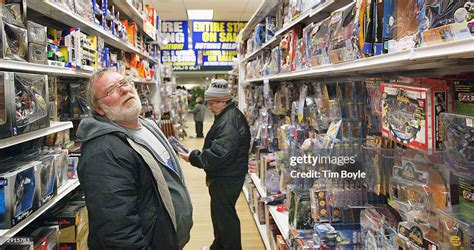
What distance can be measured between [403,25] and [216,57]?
37.3ft

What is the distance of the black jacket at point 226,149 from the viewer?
3379 mm

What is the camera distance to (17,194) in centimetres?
185

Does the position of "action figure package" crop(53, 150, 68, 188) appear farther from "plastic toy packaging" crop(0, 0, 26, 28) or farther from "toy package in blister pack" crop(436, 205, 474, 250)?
"toy package in blister pack" crop(436, 205, 474, 250)

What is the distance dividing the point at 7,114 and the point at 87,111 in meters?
1.52

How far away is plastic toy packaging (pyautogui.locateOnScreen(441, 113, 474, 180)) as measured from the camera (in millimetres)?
1159

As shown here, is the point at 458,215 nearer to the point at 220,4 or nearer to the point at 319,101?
the point at 319,101

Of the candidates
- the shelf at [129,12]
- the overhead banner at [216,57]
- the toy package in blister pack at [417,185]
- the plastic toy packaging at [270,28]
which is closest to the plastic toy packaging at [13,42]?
the toy package in blister pack at [417,185]

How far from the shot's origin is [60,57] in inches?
101

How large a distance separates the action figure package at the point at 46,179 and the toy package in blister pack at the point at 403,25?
6.24ft

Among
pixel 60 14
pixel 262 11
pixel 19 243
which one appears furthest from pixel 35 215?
pixel 262 11

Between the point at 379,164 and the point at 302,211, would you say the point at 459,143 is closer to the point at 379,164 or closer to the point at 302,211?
the point at 379,164

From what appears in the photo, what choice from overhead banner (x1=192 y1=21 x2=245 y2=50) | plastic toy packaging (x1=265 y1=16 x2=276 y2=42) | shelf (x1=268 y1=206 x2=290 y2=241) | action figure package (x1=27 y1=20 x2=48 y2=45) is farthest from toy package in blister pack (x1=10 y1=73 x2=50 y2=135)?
overhead banner (x1=192 y1=21 x2=245 y2=50)

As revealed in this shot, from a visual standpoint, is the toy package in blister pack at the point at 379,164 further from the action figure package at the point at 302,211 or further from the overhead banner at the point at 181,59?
the overhead banner at the point at 181,59

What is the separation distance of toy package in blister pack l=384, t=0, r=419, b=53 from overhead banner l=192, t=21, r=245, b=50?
1100cm
